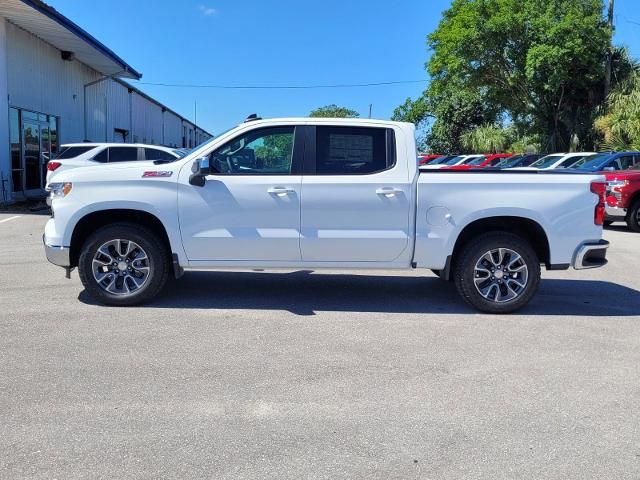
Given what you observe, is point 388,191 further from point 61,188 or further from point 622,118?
point 622,118

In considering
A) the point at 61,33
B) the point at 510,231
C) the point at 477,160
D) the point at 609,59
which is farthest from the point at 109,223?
the point at 609,59

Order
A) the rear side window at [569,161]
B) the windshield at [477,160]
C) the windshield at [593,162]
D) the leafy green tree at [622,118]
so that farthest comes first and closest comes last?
1. the windshield at [477,160]
2. the leafy green tree at [622,118]
3. the rear side window at [569,161]
4. the windshield at [593,162]

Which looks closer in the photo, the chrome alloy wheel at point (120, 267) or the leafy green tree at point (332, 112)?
the chrome alloy wheel at point (120, 267)

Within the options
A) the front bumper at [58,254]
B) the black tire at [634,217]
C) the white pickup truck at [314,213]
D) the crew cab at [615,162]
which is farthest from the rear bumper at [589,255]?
the crew cab at [615,162]

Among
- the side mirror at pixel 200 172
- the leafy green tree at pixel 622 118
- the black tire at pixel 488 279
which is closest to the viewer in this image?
the side mirror at pixel 200 172

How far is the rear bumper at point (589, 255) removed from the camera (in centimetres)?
624

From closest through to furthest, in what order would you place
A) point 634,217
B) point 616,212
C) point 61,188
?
point 61,188 < point 616,212 < point 634,217

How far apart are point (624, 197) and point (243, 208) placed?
10.1m

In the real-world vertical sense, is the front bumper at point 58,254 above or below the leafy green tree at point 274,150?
below

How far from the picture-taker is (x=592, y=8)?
99.9 ft

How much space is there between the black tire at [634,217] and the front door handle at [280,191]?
1008cm

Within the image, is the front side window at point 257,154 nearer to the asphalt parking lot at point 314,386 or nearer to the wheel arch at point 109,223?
the wheel arch at point 109,223

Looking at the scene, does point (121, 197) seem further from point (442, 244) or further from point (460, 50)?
point (460, 50)

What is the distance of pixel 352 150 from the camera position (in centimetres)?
632
